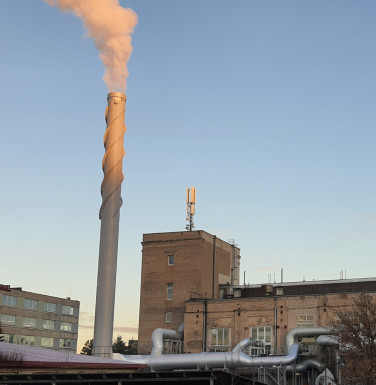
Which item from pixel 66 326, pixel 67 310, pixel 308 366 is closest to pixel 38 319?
pixel 66 326

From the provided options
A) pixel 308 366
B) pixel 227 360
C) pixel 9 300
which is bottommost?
pixel 308 366

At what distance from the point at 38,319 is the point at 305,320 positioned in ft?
155

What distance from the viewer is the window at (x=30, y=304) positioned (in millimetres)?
94438

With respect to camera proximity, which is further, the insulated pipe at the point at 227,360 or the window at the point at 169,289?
the window at the point at 169,289

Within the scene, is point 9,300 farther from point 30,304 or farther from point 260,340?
point 260,340

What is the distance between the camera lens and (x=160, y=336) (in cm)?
6372

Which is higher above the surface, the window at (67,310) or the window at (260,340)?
the window at (67,310)

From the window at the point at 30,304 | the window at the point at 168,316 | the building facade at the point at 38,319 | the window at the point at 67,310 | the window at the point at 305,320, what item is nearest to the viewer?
the window at the point at 305,320

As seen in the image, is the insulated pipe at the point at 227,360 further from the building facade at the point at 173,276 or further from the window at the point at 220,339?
the building facade at the point at 173,276

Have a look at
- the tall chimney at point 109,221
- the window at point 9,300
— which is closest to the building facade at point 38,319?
the window at point 9,300

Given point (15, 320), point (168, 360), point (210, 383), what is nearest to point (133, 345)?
point (15, 320)

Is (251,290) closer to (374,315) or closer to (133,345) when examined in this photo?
(374,315)

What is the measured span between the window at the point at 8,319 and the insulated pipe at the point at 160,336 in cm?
3096

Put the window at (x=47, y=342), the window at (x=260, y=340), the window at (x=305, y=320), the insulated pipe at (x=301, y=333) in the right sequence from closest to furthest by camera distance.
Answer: the insulated pipe at (x=301, y=333) < the window at (x=260, y=340) < the window at (x=305, y=320) < the window at (x=47, y=342)
